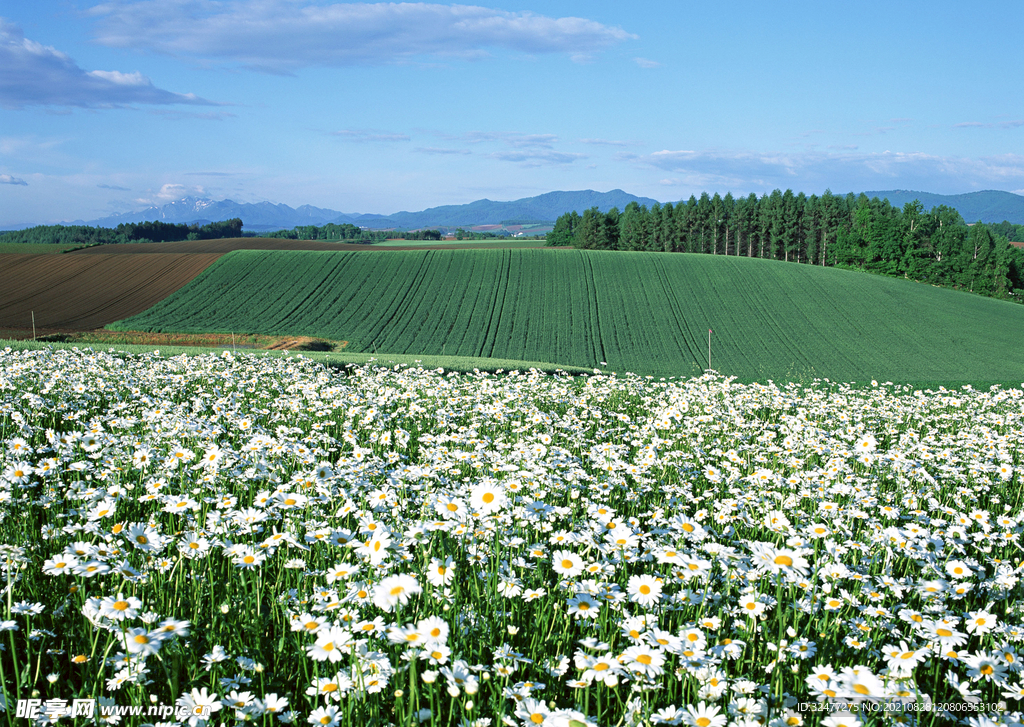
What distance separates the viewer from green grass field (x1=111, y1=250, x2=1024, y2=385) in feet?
124

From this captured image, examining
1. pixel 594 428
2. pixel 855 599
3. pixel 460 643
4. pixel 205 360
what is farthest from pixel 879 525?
pixel 205 360

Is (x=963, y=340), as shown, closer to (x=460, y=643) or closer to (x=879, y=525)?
(x=879, y=525)

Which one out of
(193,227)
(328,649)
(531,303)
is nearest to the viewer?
(328,649)

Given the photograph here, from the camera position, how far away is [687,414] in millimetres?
9844

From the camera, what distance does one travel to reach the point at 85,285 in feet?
171

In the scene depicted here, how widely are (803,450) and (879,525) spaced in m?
2.56

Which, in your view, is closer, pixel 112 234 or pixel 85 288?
pixel 85 288

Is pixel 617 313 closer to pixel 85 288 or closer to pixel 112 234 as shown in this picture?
pixel 85 288

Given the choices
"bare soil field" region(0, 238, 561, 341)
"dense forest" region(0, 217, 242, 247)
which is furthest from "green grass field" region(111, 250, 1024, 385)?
"dense forest" region(0, 217, 242, 247)

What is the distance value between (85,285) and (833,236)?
9675cm

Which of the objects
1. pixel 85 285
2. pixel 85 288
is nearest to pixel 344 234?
pixel 85 285

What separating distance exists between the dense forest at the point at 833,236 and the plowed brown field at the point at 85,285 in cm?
5804

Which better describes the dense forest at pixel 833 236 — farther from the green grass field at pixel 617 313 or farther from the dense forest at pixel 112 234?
the dense forest at pixel 112 234

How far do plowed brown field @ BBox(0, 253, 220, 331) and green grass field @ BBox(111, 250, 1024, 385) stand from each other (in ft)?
9.31
